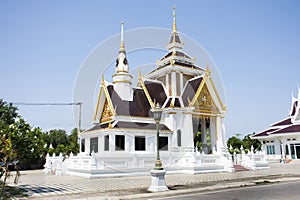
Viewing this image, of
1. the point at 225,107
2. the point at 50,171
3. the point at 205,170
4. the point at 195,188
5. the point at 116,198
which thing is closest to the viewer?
the point at 116,198

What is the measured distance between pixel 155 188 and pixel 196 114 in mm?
10822

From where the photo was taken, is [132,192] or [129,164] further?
[129,164]

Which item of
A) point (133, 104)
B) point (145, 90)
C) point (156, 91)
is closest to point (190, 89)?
point (156, 91)

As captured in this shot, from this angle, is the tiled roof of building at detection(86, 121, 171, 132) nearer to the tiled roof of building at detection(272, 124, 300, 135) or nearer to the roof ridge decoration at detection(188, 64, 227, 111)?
the roof ridge decoration at detection(188, 64, 227, 111)

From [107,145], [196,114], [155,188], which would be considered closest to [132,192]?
[155,188]

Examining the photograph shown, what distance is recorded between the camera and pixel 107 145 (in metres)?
17.3

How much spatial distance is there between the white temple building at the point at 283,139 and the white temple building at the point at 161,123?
1073 cm

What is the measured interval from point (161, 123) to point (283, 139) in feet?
55.4

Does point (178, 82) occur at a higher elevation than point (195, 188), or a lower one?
higher

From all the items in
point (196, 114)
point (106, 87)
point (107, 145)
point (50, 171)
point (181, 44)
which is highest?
point (181, 44)

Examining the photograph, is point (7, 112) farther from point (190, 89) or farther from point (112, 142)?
point (190, 89)

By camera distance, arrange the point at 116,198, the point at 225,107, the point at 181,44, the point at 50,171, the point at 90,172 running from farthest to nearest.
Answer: the point at 181,44
the point at 225,107
the point at 50,171
the point at 90,172
the point at 116,198

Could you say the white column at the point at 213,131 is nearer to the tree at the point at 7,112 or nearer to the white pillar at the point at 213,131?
the white pillar at the point at 213,131

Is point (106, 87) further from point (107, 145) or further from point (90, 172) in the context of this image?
point (90, 172)
